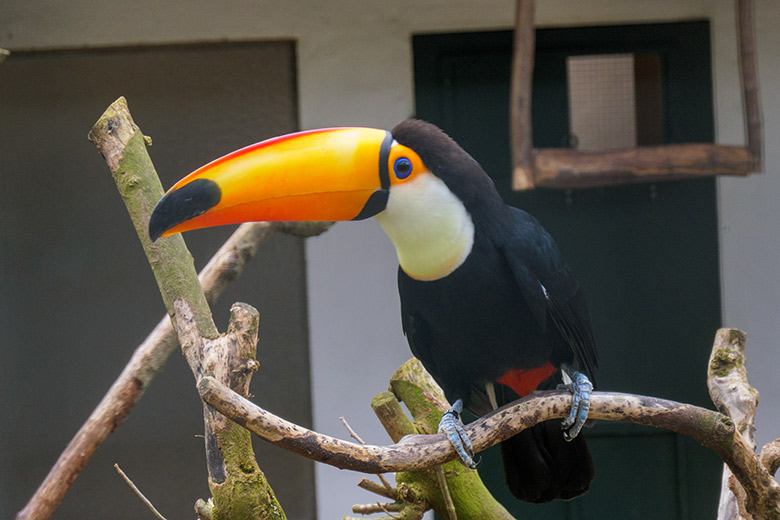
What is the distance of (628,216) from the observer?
10.3ft

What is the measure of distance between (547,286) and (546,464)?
1.46ft

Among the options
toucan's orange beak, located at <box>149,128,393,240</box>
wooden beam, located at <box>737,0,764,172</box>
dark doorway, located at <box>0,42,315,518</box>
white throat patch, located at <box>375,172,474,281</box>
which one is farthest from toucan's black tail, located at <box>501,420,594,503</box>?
dark doorway, located at <box>0,42,315,518</box>

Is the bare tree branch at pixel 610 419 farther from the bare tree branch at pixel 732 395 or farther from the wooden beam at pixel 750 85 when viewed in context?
the wooden beam at pixel 750 85

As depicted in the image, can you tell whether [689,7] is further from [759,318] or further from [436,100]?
[759,318]

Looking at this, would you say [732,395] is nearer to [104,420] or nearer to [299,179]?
[299,179]

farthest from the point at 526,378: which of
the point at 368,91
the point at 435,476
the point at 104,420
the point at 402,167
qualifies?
the point at 368,91

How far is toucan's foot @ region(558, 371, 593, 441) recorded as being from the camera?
5.24 feet

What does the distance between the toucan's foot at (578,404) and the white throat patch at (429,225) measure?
35 centimetres

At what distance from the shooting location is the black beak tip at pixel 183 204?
1.45 m

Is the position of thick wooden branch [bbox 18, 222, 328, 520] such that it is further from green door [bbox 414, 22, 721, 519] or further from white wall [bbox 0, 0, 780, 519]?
green door [bbox 414, 22, 721, 519]

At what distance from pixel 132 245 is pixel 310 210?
74.1 inches

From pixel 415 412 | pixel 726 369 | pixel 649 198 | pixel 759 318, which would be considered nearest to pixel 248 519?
pixel 415 412

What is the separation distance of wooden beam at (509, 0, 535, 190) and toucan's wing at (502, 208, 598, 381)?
2.51 feet

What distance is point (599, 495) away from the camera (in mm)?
3221
